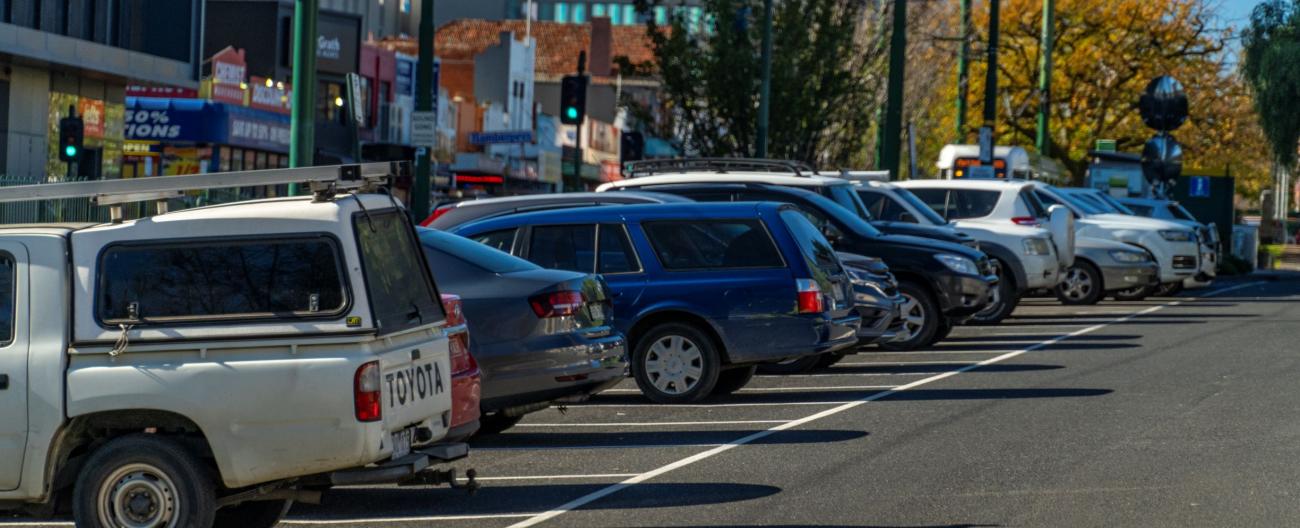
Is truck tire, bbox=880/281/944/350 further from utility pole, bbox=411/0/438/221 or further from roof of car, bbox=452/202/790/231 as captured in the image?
utility pole, bbox=411/0/438/221

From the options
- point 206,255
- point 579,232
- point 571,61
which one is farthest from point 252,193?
point 571,61

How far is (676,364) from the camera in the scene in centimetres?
1520

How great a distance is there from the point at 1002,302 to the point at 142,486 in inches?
691

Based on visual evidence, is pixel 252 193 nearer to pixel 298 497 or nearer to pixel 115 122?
pixel 115 122

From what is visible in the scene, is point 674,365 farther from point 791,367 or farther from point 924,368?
point 924,368

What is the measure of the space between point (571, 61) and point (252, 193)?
64.2 meters

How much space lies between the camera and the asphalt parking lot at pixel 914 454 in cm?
984

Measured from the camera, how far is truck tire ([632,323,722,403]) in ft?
49.5

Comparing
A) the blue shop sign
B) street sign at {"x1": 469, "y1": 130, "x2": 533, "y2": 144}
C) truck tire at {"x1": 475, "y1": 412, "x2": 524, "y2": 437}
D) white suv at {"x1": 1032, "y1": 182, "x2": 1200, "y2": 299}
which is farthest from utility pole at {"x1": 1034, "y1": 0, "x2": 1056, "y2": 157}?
truck tire at {"x1": 475, "y1": 412, "x2": 524, "y2": 437}

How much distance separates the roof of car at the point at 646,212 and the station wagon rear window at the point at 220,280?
6.85 m

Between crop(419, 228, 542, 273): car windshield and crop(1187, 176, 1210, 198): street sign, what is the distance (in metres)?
37.9

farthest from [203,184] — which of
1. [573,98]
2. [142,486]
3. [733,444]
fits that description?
[573,98]

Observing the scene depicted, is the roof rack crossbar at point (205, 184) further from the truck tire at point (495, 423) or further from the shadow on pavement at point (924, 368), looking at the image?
the shadow on pavement at point (924, 368)

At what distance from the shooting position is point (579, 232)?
1531 centimetres
